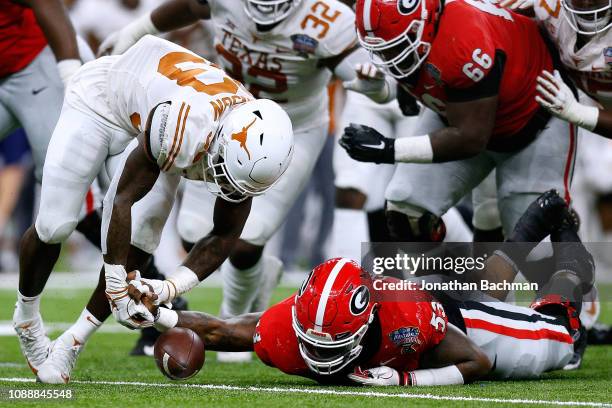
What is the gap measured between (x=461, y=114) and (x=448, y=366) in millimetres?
1211

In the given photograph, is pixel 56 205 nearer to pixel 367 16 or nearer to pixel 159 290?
pixel 159 290

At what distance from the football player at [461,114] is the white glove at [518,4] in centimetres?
15

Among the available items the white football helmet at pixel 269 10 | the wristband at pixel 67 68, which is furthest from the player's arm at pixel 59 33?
the white football helmet at pixel 269 10

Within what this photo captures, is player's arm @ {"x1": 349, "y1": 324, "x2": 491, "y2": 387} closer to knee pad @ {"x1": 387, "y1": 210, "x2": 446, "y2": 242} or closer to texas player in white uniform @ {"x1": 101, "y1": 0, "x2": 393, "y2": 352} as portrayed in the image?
knee pad @ {"x1": 387, "y1": 210, "x2": 446, "y2": 242}

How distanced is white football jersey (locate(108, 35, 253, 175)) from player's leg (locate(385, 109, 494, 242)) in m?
1.24

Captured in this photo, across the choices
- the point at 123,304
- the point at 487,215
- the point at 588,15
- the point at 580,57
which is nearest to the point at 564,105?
the point at 580,57

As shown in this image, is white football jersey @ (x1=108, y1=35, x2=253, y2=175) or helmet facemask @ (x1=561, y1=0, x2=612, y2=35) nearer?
white football jersey @ (x1=108, y1=35, x2=253, y2=175)

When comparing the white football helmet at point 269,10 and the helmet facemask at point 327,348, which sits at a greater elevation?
the white football helmet at point 269,10

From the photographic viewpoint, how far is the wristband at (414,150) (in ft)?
17.2

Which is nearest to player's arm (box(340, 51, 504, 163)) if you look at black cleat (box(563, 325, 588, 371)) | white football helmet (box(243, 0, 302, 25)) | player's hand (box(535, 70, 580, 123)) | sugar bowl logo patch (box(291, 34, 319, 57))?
player's hand (box(535, 70, 580, 123))

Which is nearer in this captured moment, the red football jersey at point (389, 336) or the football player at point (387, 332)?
the football player at point (387, 332)

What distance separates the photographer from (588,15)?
5055 millimetres

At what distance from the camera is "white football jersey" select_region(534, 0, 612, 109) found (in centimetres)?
519

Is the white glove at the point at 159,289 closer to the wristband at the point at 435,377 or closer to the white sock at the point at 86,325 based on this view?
the white sock at the point at 86,325
